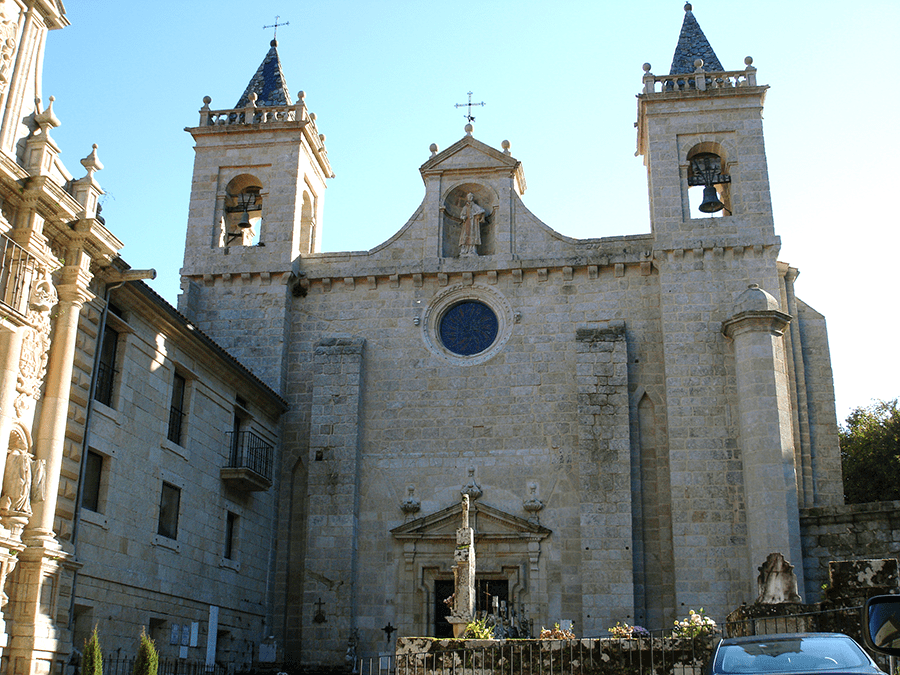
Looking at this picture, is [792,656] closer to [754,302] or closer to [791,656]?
[791,656]

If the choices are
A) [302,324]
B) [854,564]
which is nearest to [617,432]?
[302,324]

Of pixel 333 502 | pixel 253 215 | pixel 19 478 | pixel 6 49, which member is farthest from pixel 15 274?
pixel 253 215

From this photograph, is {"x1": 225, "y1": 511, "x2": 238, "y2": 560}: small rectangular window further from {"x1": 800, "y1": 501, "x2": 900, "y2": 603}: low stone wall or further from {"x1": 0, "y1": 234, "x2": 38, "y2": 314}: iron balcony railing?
{"x1": 800, "y1": 501, "x2": 900, "y2": 603}: low stone wall

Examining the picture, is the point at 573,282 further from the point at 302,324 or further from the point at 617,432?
the point at 302,324

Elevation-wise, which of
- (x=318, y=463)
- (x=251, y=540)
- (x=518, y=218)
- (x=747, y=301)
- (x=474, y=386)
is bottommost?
(x=251, y=540)

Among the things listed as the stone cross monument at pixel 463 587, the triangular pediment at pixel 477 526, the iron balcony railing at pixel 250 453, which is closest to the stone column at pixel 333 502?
the iron balcony railing at pixel 250 453

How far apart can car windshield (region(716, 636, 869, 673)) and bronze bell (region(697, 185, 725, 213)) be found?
57.6ft

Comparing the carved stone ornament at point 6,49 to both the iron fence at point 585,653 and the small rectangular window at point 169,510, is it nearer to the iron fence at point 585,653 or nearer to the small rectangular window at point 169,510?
the small rectangular window at point 169,510

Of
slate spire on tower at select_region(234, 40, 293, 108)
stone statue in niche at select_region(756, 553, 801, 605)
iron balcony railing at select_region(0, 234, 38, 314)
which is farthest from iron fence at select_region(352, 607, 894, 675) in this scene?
slate spire on tower at select_region(234, 40, 293, 108)

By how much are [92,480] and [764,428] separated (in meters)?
13.3

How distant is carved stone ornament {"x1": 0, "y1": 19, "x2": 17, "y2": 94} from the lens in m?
14.1

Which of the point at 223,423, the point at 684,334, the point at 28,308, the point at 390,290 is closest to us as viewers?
the point at 28,308

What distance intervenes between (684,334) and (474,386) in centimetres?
495

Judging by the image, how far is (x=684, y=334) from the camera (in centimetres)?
2167
